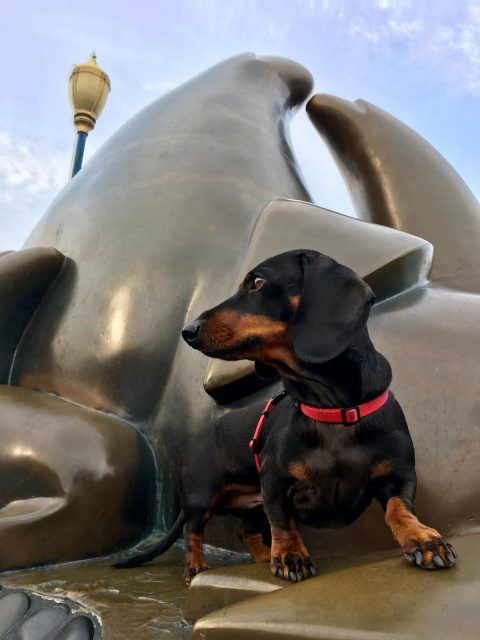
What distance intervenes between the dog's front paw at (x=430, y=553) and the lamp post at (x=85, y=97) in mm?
7575

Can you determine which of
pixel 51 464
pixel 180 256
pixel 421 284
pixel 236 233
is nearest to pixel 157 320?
pixel 180 256

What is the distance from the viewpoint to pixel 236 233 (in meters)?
3.15

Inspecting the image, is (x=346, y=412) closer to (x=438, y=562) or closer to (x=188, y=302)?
(x=438, y=562)

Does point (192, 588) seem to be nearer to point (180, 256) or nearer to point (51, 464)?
point (51, 464)

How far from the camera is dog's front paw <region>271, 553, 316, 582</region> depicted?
5.68ft

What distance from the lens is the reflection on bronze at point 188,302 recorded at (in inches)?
88.9

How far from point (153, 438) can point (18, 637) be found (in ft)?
3.80

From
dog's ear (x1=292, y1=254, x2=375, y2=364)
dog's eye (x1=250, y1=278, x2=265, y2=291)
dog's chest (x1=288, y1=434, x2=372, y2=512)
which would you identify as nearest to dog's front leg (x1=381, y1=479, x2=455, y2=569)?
dog's chest (x1=288, y1=434, x2=372, y2=512)

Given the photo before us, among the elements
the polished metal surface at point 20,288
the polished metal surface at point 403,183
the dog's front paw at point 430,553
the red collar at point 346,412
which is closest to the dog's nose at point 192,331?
the red collar at point 346,412

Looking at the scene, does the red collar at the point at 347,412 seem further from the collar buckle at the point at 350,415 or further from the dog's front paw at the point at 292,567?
the dog's front paw at the point at 292,567

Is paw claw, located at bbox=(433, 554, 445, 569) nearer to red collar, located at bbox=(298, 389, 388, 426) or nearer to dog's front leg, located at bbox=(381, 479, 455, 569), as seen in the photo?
dog's front leg, located at bbox=(381, 479, 455, 569)

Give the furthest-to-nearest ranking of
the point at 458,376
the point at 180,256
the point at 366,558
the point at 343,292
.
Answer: the point at 180,256 → the point at 458,376 → the point at 366,558 → the point at 343,292

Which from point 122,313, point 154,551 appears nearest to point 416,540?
point 154,551

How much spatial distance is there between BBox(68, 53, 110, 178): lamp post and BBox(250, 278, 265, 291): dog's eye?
6.98m
